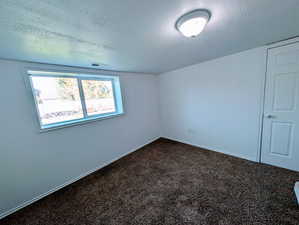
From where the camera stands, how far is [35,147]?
1718mm

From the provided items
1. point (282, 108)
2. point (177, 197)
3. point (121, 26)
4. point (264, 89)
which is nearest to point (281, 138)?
point (282, 108)

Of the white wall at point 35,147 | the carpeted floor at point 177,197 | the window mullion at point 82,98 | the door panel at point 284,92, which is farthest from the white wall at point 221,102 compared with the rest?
the window mullion at point 82,98

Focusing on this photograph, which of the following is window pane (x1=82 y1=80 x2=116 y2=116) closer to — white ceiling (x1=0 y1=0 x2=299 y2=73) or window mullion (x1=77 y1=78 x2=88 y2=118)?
window mullion (x1=77 y1=78 x2=88 y2=118)

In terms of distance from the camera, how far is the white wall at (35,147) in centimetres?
151

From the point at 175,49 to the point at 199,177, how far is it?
2.15 meters

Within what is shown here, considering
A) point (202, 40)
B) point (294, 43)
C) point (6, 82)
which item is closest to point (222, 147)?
point (294, 43)

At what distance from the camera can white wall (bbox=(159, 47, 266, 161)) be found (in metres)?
2.09

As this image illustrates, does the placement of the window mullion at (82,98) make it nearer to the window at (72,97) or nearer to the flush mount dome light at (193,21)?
the window at (72,97)

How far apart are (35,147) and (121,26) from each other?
6.83ft

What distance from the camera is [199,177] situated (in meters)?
1.96

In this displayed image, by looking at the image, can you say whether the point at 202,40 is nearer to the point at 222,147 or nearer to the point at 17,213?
the point at 222,147

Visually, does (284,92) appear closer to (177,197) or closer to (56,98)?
(177,197)

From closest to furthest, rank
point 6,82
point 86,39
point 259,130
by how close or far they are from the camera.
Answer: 1. point 86,39
2. point 6,82
3. point 259,130

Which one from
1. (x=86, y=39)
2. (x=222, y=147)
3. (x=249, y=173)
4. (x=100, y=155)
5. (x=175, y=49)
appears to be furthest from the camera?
(x=222, y=147)
